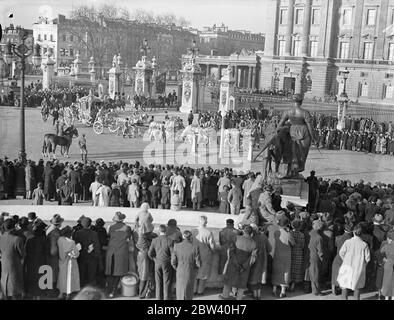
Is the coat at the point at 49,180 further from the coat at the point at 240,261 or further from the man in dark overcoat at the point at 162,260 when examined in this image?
the coat at the point at 240,261

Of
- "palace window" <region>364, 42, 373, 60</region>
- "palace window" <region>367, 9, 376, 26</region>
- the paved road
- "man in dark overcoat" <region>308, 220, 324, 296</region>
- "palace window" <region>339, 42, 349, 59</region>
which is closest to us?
"man in dark overcoat" <region>308, 220, 324, 296</region>

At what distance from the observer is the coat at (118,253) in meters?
7.78

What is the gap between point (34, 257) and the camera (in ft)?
24.5

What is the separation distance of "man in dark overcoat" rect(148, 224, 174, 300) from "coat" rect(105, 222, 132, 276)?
437mm

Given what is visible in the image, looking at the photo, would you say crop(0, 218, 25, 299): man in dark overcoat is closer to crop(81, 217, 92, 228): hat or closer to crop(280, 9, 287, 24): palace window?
crop(81, 217, 92, 228): hat

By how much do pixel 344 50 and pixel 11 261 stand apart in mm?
50121

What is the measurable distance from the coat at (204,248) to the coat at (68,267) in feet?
5.44

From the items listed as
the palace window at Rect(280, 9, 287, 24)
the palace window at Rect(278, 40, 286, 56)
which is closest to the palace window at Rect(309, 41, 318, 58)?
the palace window at Rect(278, 40, 286, 56)

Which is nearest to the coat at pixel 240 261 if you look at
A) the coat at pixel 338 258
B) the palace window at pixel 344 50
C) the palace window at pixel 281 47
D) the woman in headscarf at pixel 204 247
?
the woman in headscarf at pixel 204 247

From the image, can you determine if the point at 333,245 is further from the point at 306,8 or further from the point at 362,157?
the point at 306,8

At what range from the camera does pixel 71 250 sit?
24.7 feet

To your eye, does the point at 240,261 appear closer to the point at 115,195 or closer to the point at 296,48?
the point at 115,195

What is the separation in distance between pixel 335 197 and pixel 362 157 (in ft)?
46.0

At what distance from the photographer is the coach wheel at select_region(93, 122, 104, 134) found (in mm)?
27078
